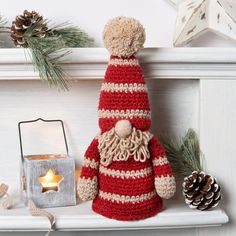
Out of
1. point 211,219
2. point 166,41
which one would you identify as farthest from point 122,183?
point 166,41

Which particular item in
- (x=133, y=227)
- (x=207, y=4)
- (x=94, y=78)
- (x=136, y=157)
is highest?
(x=207, y=4)

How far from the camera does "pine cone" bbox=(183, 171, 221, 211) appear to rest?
2.33 feet

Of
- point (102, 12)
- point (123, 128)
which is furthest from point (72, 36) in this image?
point (123, 128)

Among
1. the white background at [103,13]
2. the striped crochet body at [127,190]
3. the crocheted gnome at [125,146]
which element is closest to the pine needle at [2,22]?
the white background at [103,13]

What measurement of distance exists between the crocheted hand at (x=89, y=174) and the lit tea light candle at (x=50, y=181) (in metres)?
0.06

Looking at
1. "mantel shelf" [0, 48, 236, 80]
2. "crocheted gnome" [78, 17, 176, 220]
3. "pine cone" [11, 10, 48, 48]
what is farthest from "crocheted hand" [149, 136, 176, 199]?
"pine cone" [11, 10, 48, 48]

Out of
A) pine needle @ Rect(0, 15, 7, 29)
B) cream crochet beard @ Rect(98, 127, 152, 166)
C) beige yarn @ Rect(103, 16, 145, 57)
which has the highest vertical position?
pine needle @ Rect(0, 15, 7, 29)

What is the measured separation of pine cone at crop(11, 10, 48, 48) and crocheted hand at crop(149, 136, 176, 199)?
0.87ft

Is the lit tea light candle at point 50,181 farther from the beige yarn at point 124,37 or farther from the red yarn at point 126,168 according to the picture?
the beige yarn at point 124,37

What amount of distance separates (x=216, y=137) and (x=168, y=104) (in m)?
0.11

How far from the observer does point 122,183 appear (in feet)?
2.21

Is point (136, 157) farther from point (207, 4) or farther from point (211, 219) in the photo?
point (207, 4)

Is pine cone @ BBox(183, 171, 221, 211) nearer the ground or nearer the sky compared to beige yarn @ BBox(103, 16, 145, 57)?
nearer the ground

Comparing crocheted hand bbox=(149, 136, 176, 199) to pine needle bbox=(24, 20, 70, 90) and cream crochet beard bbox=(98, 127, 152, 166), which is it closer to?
cream crochet beard bbox=(98, 127, 152, 166)
